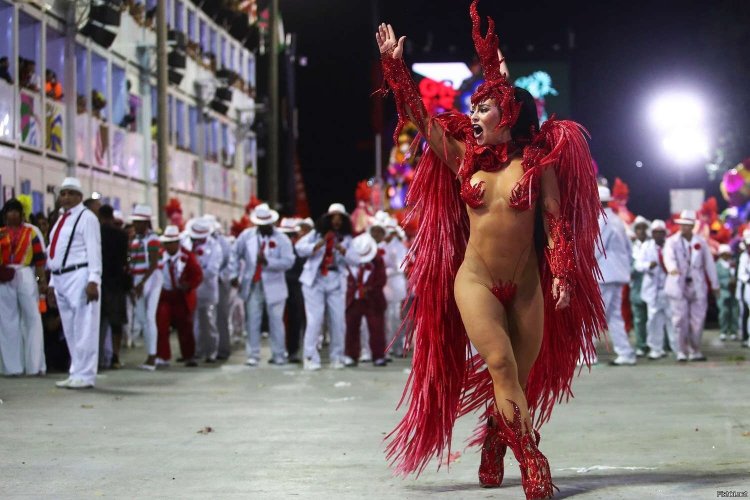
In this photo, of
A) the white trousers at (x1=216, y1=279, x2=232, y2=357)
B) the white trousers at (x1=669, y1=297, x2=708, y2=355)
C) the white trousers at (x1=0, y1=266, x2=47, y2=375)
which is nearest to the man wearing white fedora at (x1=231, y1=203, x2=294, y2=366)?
the white trousers at (x1=216, y1=279, x2=232, y2=357)

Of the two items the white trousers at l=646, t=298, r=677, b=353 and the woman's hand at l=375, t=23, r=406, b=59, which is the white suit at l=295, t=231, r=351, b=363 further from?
the woman's hand at l=375, t=23, r=406, b=59

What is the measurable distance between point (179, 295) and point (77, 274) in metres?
4.45

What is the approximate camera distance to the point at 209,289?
63.6 feet

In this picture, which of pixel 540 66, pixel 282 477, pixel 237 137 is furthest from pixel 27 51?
pixel 540 66

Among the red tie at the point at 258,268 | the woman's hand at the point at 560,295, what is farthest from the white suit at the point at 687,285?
the woman's hand at the point at 560,295

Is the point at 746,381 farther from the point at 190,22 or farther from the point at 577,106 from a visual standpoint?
the point at 577,106

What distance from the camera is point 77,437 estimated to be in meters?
10.1

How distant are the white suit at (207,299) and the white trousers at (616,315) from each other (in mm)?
5201

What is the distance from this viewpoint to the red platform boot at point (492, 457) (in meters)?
7.39

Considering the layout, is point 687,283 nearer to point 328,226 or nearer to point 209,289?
point 328,226

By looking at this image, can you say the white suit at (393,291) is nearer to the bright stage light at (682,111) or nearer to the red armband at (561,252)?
the red armband at (561,252)

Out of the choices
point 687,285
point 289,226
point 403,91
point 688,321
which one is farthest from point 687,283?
point 403,91

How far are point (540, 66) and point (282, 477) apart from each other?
51.8 m

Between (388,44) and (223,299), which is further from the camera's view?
(223,299)
